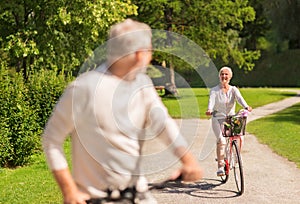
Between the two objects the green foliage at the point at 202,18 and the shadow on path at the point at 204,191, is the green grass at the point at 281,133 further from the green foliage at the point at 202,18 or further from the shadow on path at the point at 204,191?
the green foliage at the point at 202,18

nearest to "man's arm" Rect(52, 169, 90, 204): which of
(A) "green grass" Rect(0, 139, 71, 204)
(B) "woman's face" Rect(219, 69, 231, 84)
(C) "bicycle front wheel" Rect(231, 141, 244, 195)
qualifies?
(A) "green grass" Rect(0, 139, 71, 204)

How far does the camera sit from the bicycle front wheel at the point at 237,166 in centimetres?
834

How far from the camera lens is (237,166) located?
882 centimetres

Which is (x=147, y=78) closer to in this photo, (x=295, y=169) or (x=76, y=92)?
(x=76, y=92)

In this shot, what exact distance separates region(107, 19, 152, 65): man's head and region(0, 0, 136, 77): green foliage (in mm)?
16093

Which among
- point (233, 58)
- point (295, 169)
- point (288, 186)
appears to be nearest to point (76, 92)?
point (288, 186)

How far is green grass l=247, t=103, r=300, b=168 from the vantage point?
13294 mm

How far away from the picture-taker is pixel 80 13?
19641 millimetres

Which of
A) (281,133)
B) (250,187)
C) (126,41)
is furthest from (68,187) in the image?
(281,133)

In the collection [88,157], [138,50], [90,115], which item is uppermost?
[138,50]

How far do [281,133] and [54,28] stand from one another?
350 inches

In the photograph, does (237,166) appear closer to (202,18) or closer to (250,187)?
(250,187)

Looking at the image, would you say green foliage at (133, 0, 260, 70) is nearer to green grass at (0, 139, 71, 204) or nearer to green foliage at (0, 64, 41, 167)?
green foliage at (0, 64, 41, 167)

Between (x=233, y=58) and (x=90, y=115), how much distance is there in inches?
1356
